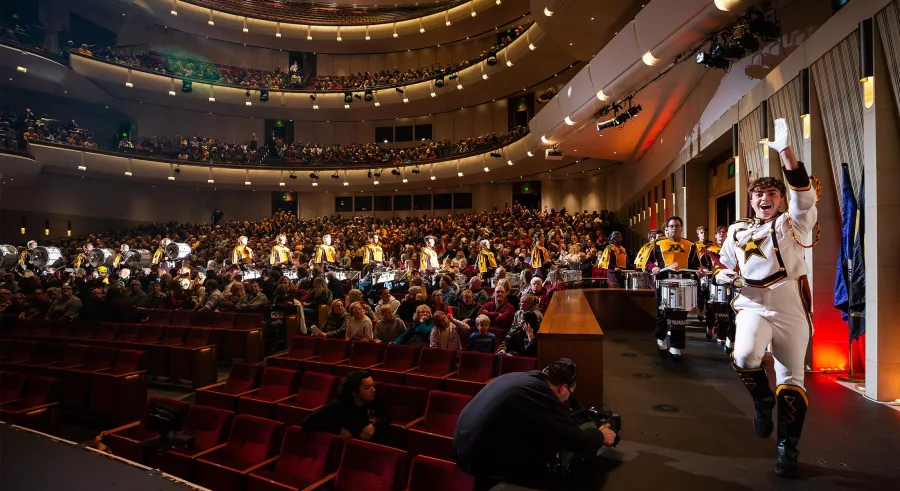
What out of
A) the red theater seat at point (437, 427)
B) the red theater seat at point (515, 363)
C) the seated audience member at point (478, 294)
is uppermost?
the seated audience member at point (478, 294)

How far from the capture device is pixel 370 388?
13.8ft

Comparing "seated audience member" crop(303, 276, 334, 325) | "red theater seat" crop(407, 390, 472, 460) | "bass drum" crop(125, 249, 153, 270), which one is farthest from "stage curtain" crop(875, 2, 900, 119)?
"bass drum" crop(125, 249, 153, 270)

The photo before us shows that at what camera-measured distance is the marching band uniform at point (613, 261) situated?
399 inches

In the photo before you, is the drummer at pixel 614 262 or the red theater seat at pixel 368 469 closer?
the red theater seat at pixel 368 469

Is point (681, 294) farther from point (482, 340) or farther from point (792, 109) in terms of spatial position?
point (792, 109)

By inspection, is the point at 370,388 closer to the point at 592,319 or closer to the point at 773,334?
the point at 592,319

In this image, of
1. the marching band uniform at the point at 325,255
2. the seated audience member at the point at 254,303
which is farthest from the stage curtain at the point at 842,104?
the marching band uniform at the point at 325,255

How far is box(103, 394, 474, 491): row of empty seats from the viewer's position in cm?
341

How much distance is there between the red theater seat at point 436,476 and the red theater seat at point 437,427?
2.64 feet

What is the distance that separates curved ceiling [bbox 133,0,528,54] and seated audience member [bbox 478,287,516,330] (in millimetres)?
20475

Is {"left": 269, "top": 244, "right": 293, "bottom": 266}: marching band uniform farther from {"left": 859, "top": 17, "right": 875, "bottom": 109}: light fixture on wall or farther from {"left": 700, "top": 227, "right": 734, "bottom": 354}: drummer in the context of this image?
{"left": 859, "top": 17, "right": 875, "bottom": 109}: light fixture on wall

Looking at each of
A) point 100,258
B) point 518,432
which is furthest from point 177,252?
point 518,432

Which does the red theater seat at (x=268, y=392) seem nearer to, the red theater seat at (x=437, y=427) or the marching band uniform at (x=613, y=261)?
the red theater seat at (x=437, y=427)

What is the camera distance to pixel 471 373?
5.39 meters
